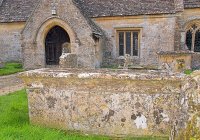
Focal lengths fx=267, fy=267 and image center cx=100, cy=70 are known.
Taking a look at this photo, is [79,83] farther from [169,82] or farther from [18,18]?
[18,18]

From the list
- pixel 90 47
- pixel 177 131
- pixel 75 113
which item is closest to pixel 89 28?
pixel 90 47

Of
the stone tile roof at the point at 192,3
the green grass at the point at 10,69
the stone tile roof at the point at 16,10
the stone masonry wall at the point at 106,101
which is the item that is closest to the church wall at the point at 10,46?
the stone tile roof at the point at 16,10

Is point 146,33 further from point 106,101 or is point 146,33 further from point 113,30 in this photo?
point 106,101

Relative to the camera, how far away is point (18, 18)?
2414 cm

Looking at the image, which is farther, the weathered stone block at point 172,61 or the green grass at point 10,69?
the green grass at point 10,69

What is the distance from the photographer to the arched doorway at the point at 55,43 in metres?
23.7

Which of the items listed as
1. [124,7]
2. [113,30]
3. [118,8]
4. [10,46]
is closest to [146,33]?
[113,30]

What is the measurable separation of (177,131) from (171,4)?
19.9 meters

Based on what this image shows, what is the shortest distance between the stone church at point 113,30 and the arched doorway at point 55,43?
0.10 m

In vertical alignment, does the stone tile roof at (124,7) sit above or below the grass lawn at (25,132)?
above

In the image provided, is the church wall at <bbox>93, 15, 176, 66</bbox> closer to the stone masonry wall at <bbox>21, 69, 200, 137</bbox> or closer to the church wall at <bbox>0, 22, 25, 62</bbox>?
the church wall at <bbox>0, 22, 25, 62</bbox>

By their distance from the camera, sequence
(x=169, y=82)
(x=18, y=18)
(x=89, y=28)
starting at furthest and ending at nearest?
1. (x=18, y=18)
2. (x=89, y=28)
3. (x=169, y=82)

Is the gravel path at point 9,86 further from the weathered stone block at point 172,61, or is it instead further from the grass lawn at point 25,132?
the weathered stone block at point 172,61

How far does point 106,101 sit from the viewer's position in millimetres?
5469
